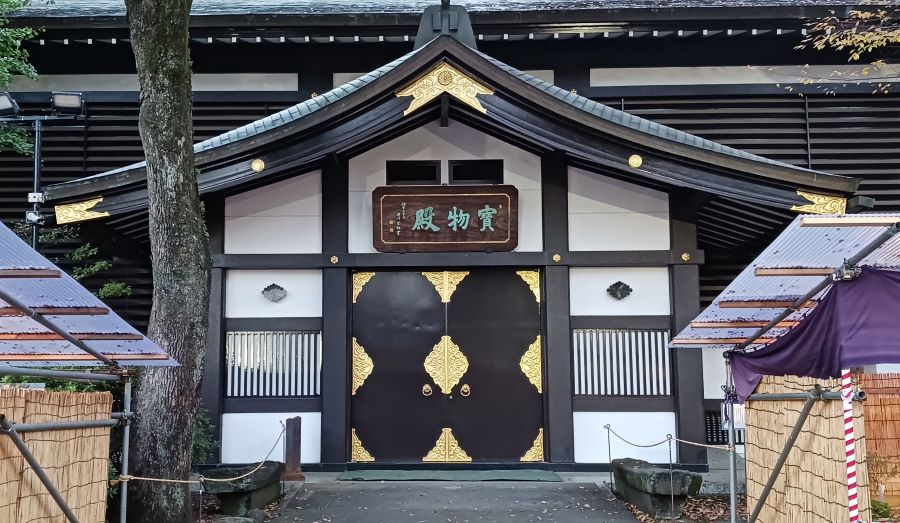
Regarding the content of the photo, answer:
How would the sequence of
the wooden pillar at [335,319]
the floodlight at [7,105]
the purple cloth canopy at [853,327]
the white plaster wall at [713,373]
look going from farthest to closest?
the white plaster wall at [713,373]
the wooden pillar at [335,319]
the floodlight at [7,105]
the purple cloth canopy at [853,327]

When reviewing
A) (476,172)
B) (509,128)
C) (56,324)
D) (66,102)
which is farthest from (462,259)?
(56,324)

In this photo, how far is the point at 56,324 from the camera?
6.36m

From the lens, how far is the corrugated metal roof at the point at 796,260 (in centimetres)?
534

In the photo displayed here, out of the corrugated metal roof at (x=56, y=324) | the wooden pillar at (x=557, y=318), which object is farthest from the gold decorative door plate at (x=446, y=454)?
the corrugated metal roof at (x=56, y=324)

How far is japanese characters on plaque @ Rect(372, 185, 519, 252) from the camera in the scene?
37.6 feet

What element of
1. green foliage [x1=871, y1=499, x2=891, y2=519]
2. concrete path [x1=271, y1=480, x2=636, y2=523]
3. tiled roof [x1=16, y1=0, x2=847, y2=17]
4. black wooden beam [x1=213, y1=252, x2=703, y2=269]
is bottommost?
concrete path [x1=271, y1=480, x2=636, y2=523]

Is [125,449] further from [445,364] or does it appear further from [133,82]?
[133,82]

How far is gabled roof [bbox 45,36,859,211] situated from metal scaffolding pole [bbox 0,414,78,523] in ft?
17.0

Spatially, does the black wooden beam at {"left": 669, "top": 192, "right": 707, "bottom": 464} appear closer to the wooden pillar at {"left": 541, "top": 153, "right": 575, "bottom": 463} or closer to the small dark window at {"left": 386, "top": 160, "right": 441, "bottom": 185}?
the wooden pillar at {"left": 541, "top": 153, "right": 575, "bottom": 463}

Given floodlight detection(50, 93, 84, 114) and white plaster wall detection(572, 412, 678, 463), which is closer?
floodlight detection(50, 93, 84, 114)

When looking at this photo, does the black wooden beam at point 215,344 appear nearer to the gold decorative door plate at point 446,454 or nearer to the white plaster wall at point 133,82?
the white plaster wall at point 133,82

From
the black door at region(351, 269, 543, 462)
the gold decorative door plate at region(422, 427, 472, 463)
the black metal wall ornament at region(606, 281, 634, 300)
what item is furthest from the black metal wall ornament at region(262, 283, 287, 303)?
the black metal wall ornament at region(606, 281, 634, 300)

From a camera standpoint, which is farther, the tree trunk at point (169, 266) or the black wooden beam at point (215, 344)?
the black wooden beam at point (215, 344)

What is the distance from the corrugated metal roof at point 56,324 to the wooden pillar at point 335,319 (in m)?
4.32
